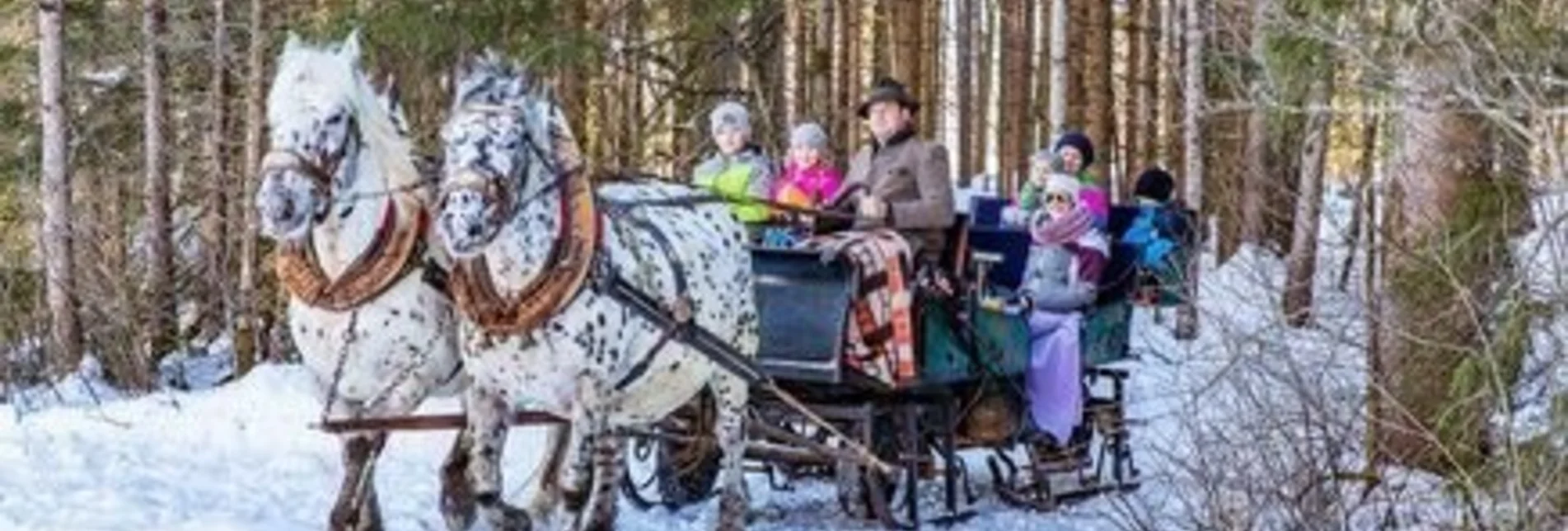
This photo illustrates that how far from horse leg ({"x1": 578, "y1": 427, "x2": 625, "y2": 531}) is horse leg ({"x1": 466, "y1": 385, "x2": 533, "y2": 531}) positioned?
0.27 m

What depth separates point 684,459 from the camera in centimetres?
987

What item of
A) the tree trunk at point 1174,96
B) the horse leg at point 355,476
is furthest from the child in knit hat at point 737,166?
the tree trunk at point 1174,96

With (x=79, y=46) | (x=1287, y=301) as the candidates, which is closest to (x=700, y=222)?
(x=1287, y=301)

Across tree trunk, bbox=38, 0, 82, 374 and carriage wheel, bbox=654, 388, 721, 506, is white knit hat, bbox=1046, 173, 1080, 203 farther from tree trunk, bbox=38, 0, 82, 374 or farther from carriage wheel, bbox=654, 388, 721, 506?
tree trunk, bbox=38, 0, 82, 374

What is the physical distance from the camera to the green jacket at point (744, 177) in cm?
1004

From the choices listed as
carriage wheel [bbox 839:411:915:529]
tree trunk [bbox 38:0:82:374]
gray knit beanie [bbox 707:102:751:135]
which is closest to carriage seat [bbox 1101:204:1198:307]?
carriage wheel [bbox 839:411:915:529]

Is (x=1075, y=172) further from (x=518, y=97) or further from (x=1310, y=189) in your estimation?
(x=518, y=97)

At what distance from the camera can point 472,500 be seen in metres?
8.05

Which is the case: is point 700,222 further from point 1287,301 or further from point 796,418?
point 1287,301

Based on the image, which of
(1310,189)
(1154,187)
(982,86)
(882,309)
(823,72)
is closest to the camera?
(882,309)

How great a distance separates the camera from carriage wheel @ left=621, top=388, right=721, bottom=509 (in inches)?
361

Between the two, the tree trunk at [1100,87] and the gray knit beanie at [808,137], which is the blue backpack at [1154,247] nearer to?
the gray knit beanie at [808,137]

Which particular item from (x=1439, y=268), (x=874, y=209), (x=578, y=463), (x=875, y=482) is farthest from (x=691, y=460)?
(x=1439, y=268)

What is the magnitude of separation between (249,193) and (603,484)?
788 centimetres
